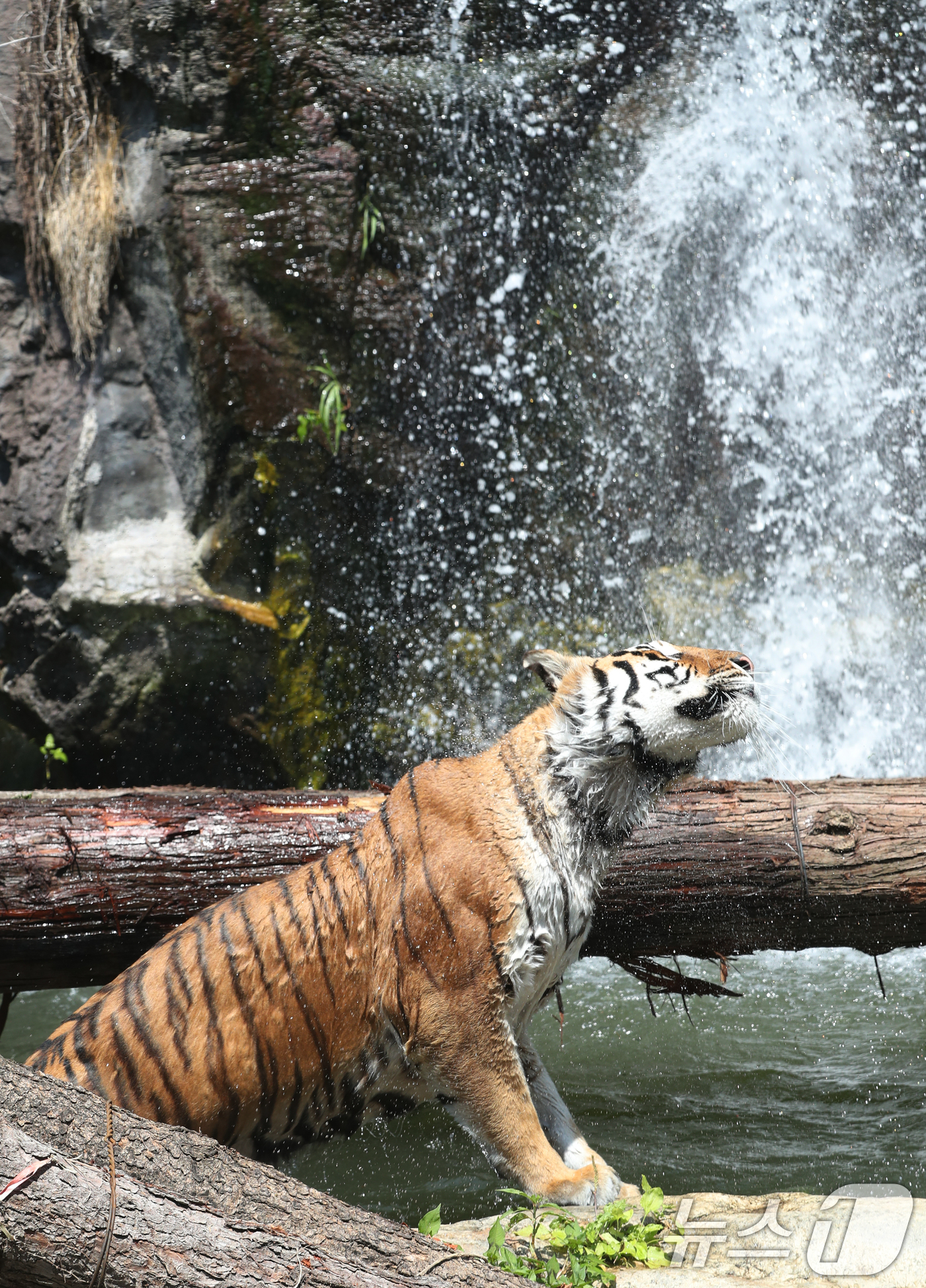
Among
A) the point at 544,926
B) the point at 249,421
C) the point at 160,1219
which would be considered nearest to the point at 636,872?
the point at 544,926

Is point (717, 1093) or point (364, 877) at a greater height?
point (364, 877)

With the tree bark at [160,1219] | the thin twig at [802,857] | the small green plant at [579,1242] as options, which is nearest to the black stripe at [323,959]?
the small green plant at [579,1242]

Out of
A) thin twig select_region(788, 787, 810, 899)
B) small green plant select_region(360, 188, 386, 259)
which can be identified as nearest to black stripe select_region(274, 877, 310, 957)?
thin twig select_region(788, 787, 810, 899)

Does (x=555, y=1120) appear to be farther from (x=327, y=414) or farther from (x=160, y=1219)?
(x=327, y=414)

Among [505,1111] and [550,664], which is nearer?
[505,1111]

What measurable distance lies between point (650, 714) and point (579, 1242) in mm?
1376

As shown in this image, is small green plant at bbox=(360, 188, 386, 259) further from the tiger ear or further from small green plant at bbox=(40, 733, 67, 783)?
the tiger ear

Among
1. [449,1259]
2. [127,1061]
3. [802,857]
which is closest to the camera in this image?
[449,1259]

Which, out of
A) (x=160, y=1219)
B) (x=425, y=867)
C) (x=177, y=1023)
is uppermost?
(x=160, y=1219)

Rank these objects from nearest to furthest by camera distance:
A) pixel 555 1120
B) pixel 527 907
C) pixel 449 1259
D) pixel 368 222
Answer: pixel 449 1259 → pixel 527 907 → pixel 555 1120 → pixel 368 222

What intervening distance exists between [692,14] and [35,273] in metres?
5.41

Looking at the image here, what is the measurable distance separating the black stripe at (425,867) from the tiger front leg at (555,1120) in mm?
507

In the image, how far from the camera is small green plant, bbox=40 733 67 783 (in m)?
7.48

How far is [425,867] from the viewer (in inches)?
123
